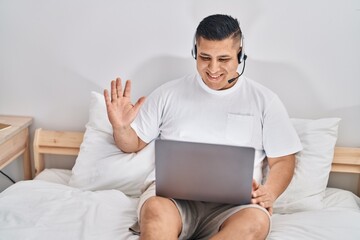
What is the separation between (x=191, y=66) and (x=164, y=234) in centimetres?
79

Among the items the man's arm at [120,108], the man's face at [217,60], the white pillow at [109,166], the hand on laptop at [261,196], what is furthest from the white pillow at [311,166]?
the man's arm at [120,108]

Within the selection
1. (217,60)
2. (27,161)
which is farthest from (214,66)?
(27,161)

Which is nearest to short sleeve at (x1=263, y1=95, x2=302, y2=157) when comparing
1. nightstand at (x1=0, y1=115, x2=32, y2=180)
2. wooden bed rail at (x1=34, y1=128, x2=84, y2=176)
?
wooden bed rail at (x1=34, y1=128, x2=84, y2=176)

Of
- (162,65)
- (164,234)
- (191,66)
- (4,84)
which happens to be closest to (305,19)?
(191,66)

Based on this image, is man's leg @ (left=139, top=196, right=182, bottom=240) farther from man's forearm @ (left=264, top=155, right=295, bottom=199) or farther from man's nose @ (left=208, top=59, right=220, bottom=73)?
man's nose @ (left=208, top=59, right=220, bottom=73)

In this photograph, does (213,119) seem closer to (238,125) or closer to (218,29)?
(238,125)

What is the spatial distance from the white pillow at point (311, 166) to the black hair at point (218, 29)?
484 mm

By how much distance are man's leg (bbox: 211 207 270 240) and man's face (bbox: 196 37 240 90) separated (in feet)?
1.50

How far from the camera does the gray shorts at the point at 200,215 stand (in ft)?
4.29

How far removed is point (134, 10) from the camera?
1.71 metres

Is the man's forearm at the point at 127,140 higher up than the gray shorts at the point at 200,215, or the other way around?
the man's forearm at the point at 127,140

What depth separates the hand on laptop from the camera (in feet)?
4.25

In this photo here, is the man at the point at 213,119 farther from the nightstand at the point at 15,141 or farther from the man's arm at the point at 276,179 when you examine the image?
the nightstand at the point at 15,141

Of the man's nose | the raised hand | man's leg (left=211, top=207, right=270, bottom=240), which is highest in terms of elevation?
the man's nose
